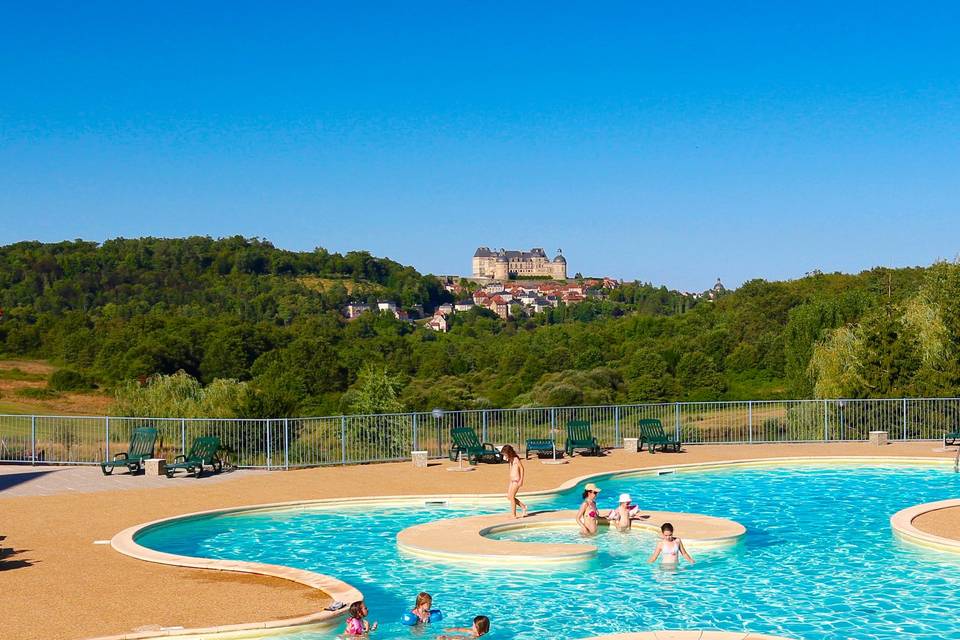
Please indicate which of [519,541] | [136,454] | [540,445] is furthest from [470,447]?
[519,541]

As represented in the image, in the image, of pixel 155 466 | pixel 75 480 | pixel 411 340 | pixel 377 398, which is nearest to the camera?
pixel 75 480

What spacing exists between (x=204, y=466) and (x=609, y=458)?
9.45 meters

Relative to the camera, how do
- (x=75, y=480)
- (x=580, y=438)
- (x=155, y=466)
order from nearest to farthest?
(x=75, y=480)
(x=155, y=466)
(x=580, y=438)

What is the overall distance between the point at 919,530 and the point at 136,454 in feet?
51.3

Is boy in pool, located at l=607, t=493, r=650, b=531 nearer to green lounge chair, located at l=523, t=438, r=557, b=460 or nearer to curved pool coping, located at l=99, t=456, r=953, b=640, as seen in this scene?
curved pool coping, located at l=99, t=456, r=953, b=640

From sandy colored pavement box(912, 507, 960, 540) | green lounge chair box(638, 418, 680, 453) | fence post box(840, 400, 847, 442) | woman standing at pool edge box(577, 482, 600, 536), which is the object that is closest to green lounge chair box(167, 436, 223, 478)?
woman standing at pool edge box(577, 482, 600, 536)

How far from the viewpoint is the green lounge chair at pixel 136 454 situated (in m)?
21.2

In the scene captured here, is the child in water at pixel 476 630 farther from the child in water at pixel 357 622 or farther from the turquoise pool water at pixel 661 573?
the child in water at pixel 357 622

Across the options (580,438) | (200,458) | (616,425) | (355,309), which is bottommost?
(200,458)

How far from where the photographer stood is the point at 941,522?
15641mm

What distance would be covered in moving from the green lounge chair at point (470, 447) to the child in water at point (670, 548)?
918 cm

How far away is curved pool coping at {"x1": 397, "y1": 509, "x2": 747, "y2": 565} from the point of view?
13.6 meters

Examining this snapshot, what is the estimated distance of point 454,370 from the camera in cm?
8194

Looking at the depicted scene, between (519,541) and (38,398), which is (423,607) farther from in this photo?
(38,398)
